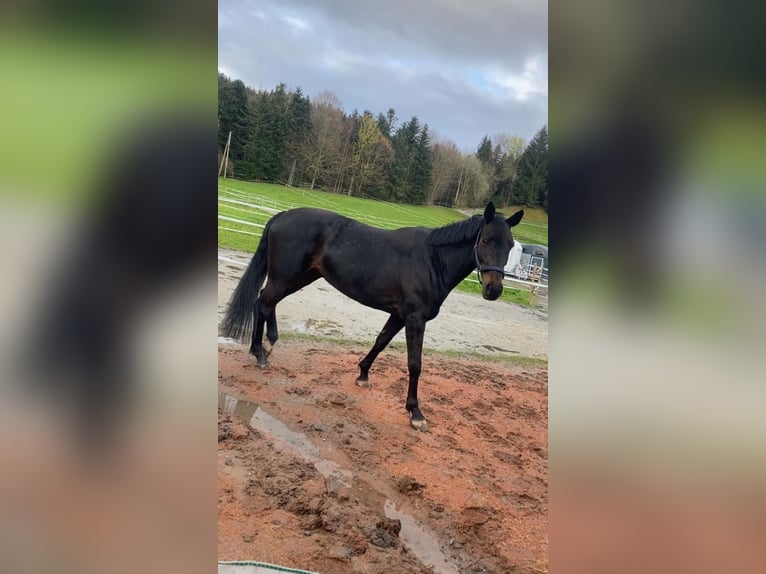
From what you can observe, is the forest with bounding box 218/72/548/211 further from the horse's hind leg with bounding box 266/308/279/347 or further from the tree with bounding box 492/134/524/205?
Answer: the horse's hind leg with bounding box 266/308/279/347

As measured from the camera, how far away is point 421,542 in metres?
2.67

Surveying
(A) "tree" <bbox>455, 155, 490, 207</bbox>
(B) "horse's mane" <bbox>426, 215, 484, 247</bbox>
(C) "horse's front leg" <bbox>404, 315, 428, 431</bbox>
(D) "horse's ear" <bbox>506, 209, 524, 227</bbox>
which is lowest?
(C) "horse's front leg" <bbox>404, 315, 428, 431</bbox>

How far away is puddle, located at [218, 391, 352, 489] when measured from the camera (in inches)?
121

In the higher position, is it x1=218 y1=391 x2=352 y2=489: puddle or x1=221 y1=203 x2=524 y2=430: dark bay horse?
x1=221 y1=203 x2=524 y2=430: dark bay horse

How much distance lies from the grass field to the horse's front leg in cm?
80
